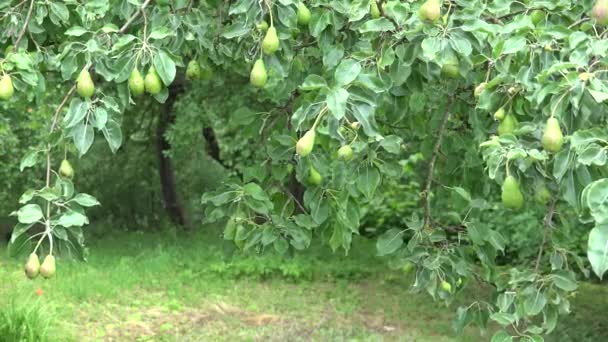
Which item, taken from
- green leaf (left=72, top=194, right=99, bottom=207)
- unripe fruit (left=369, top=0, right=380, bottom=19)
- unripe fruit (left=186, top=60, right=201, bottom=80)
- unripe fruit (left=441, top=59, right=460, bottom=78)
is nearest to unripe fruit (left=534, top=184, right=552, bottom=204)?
unripe fruit (left=441, top=59, right=460, bottom=78)

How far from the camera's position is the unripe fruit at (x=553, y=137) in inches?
56.8

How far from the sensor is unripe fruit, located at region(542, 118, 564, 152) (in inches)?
56.8

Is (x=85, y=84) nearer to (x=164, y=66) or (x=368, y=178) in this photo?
(x=164, y=66)

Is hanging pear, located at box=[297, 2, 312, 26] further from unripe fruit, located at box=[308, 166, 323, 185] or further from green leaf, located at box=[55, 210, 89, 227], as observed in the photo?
green leaf, located at box=[55, 210, 89, 227]

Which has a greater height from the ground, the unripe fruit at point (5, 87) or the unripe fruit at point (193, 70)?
the unripe fruit at point (5, 87)

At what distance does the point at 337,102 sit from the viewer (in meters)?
1.61

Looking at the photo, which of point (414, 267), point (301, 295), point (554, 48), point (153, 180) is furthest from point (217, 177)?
point (554, 48)

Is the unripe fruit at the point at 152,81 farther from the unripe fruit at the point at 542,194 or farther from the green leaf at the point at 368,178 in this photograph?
the unripe fruit at the point at 542,194

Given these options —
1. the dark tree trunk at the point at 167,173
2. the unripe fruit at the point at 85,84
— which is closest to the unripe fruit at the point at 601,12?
the unripe fruit at the point at 85,84

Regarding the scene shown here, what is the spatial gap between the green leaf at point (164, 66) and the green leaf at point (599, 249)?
1080 millimetres

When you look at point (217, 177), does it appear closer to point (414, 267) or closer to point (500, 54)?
point (414, 267)

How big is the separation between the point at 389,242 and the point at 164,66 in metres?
0.90

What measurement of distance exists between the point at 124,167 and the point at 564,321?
239 inches

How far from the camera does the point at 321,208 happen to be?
7.84ft
